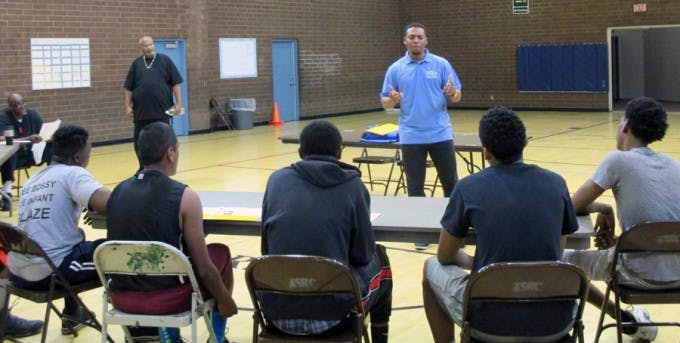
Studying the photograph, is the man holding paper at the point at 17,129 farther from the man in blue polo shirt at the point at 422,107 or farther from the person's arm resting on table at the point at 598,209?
the person's arm resting on table at the point at 598,209

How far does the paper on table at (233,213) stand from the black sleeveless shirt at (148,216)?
49 centimetres

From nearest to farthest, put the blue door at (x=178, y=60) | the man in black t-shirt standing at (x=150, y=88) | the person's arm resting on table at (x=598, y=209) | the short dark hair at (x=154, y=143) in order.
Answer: the short dark hair at (x=154, y=143) → the person's arm resting on table at (x=598, y=209) → the man in black t-shirt standing at (x=150, y=88) → the blue door at (x=178, y=60)

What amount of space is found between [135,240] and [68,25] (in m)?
10.5

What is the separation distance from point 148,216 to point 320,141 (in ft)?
2.36

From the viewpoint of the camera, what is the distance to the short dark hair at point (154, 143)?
10.8 ft

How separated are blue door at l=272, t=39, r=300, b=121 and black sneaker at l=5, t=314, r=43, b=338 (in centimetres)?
1323

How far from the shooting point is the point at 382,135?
7465mm

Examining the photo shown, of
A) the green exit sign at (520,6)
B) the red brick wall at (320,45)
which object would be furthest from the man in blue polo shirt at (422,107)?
the green exit sign at (520,6)

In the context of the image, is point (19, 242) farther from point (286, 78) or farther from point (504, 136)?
point (286, 78)

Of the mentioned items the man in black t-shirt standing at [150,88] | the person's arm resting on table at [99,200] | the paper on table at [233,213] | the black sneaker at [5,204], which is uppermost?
the man in black t-shirt standing at [150,88]

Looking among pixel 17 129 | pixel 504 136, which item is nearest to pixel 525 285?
pixel 504 136

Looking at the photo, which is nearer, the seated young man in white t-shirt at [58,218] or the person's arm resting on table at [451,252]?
the person's arm resting on table at [451,252]

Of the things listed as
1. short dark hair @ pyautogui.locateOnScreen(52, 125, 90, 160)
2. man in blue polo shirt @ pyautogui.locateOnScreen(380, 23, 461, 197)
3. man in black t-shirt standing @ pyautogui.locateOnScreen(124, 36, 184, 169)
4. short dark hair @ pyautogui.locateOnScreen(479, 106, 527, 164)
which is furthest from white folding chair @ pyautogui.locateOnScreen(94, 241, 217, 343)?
man in black t-shirt standing @ pyautogui.locateOnScreen(124, 36, 184, 169)

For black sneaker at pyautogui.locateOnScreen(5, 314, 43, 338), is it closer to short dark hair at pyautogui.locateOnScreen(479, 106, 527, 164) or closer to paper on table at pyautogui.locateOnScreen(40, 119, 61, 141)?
short dark hair at pyautogui.locateOnScreen(479, 106, 527, 164)
